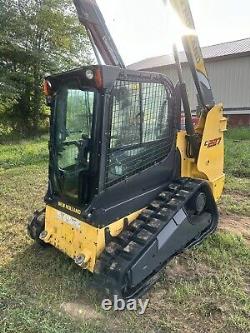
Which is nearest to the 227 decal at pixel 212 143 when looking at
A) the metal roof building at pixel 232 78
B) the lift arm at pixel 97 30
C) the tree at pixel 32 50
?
the lift arm at pixel 97 30

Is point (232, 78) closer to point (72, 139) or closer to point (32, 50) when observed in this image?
point (32, 50)

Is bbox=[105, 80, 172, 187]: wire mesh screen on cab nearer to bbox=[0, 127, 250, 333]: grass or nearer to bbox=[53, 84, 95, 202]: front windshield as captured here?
bbox=[53, 84, 95, 202]: front windshield

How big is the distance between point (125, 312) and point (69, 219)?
1043 millimetres

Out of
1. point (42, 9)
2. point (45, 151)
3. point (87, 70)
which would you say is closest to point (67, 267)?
point (87, 70)

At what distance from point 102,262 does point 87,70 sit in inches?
66.8

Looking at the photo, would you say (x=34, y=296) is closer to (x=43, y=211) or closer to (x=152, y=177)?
(x=43, y=211)

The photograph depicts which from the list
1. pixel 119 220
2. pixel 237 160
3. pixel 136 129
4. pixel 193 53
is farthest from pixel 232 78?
pixel 119 220

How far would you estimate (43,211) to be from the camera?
4125 mm

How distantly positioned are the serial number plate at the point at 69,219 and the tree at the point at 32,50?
477 inches

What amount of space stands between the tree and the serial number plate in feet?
39.8

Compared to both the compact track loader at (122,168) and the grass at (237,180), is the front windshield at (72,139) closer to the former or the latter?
the compact track loader at (122,168)

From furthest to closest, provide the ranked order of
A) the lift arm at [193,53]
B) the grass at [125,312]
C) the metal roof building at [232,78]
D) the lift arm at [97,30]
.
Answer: the metal roof building at [232,78] < the lift arm at [193,53] < the lift arm at [97,30] < the grass at [125,312]

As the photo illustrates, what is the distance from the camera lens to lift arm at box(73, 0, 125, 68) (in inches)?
148

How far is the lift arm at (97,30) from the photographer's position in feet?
12.3
